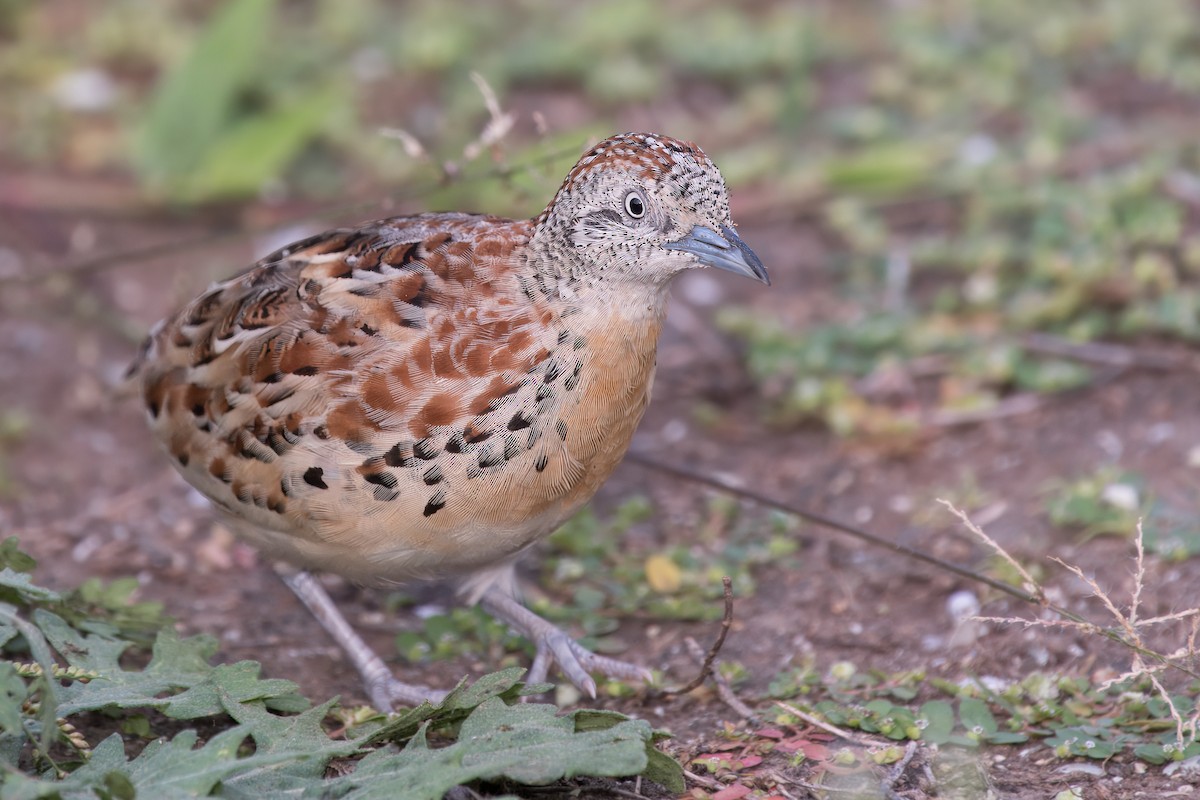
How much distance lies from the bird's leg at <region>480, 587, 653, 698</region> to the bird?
0.02 m

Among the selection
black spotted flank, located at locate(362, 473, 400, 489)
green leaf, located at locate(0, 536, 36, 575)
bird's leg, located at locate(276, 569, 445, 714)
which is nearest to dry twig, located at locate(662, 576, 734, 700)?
bird's leg, located at locate(276, 569, 445, 714)

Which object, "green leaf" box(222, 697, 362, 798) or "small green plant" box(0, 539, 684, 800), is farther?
"green leaf" box(222, 697, 362, 798)

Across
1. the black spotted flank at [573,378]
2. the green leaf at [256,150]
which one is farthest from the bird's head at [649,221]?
the green leaf at [256,150]

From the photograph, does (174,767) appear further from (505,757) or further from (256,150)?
(256,150)

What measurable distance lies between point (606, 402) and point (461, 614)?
1.19 meters

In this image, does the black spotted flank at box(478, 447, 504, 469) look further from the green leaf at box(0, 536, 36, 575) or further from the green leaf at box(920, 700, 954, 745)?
the green leaf at box(920, 700, 954, 745)

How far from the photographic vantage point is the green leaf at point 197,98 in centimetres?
695

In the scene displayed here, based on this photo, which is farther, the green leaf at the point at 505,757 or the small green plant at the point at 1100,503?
the small green plant at the point at 1100,503

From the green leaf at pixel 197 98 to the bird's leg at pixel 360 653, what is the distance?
9.94 ft

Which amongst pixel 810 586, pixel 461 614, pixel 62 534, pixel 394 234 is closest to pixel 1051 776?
pixel 810 586

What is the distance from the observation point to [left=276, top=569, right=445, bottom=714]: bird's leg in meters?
4.29

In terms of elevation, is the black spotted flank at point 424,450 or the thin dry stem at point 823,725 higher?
the black spotted flank at point 424,450

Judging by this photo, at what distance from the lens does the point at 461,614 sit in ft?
15.6

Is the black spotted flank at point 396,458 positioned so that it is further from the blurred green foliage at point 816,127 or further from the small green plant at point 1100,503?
the small green plant at point 1100,503
